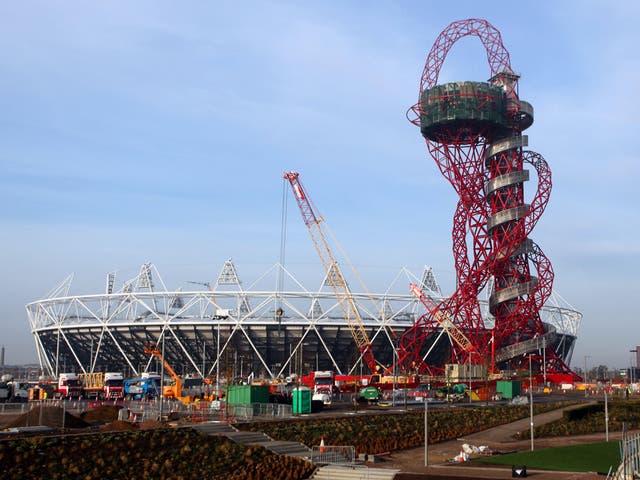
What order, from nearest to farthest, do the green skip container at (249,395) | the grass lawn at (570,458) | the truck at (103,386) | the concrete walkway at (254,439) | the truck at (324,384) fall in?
the grass lawn at (570,458) → the concrete walkway at (254,439) → the green skip container at (249,395) → the truck at (324,384) → the truck at (103,386)

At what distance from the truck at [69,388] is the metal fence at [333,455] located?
63.9 metres

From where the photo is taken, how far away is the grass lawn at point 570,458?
1494 inches

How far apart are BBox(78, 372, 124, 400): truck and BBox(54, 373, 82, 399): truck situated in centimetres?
98

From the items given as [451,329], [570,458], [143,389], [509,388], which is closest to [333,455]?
[570,458]

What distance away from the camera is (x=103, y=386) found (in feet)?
352

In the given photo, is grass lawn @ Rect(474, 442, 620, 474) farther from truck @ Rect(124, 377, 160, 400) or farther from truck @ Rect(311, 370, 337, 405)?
truck @ Rect(124, 377, 160, 400)

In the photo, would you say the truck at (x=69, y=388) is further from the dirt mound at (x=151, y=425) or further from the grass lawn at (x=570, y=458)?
the grass lawn at (x=570, y=458)

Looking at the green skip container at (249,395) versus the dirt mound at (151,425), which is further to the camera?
the green skip container at (249,395)

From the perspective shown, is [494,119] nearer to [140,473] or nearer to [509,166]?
[509,166]

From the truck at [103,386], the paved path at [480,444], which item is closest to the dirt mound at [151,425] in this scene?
the paved path at [480,444]

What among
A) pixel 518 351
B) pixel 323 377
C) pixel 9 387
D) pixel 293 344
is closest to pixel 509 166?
pixel 518 351

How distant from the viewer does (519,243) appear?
358 feet

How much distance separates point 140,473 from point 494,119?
8554 centimetres

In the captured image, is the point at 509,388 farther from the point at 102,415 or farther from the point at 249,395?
the point at 102,415
